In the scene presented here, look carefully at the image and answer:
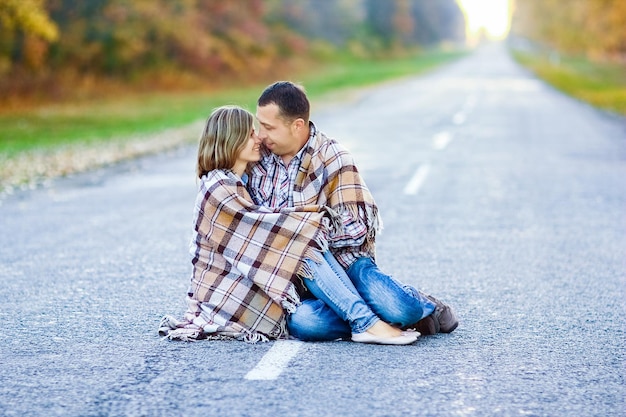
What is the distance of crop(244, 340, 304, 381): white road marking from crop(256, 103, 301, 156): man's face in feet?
3.30

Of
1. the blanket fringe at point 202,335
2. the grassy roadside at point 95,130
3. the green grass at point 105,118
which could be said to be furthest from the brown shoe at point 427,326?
the green grass at point 105,118

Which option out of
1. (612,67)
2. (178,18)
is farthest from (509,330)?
(612,67)

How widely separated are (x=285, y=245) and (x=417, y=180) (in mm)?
7197

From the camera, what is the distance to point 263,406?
3.70 meters

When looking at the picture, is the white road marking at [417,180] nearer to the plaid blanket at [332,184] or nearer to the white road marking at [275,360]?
the plaid blanket at [332,184]

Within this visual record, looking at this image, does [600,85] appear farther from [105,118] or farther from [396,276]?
[396,276]

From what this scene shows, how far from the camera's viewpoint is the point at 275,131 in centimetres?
479

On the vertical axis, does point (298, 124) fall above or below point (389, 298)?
above

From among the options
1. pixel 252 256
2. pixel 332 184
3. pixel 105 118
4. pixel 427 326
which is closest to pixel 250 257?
pixel 252 256

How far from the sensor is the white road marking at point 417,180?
10898 mm

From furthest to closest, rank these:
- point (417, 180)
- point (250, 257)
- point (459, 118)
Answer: point (459, 118) → point (417, 180) → point (250, 257)

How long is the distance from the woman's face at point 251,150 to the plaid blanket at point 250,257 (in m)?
0.11

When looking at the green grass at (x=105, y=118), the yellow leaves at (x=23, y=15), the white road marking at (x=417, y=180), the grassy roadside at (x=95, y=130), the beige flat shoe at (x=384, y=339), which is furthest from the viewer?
the yellow leaves at (x=23, y=15)

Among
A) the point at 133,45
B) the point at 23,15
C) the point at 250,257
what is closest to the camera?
the point at 250,257
